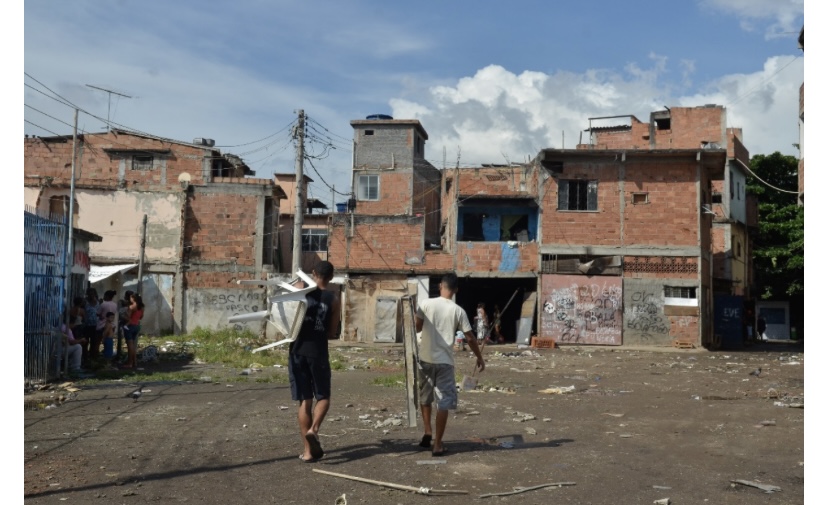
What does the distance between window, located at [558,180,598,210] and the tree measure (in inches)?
591

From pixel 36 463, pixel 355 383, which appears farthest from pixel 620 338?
pixel 36 463

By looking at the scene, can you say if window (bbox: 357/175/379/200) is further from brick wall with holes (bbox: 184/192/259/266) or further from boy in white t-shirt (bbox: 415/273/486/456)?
boy in white t-shirt (bbox: 415/273/486/456)

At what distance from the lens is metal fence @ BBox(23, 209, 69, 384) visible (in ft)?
38.9

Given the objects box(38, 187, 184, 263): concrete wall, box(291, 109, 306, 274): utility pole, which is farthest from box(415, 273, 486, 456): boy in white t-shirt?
box(38, 187, 184, 263): concrete wall

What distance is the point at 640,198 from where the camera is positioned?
2741 cm

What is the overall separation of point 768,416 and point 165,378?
1003 cm

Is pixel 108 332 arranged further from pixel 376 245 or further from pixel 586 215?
pixel 586 215

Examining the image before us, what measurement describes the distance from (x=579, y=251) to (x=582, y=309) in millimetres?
2119

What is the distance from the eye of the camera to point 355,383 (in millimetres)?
13781

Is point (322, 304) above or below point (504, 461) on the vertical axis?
above

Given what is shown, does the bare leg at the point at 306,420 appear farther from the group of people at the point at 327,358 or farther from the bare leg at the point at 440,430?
the bare leg at the point at 440,430

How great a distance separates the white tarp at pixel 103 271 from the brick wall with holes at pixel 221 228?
8.47 feet

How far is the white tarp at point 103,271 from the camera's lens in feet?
85.1

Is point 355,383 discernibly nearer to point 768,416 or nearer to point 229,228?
point 768,416
